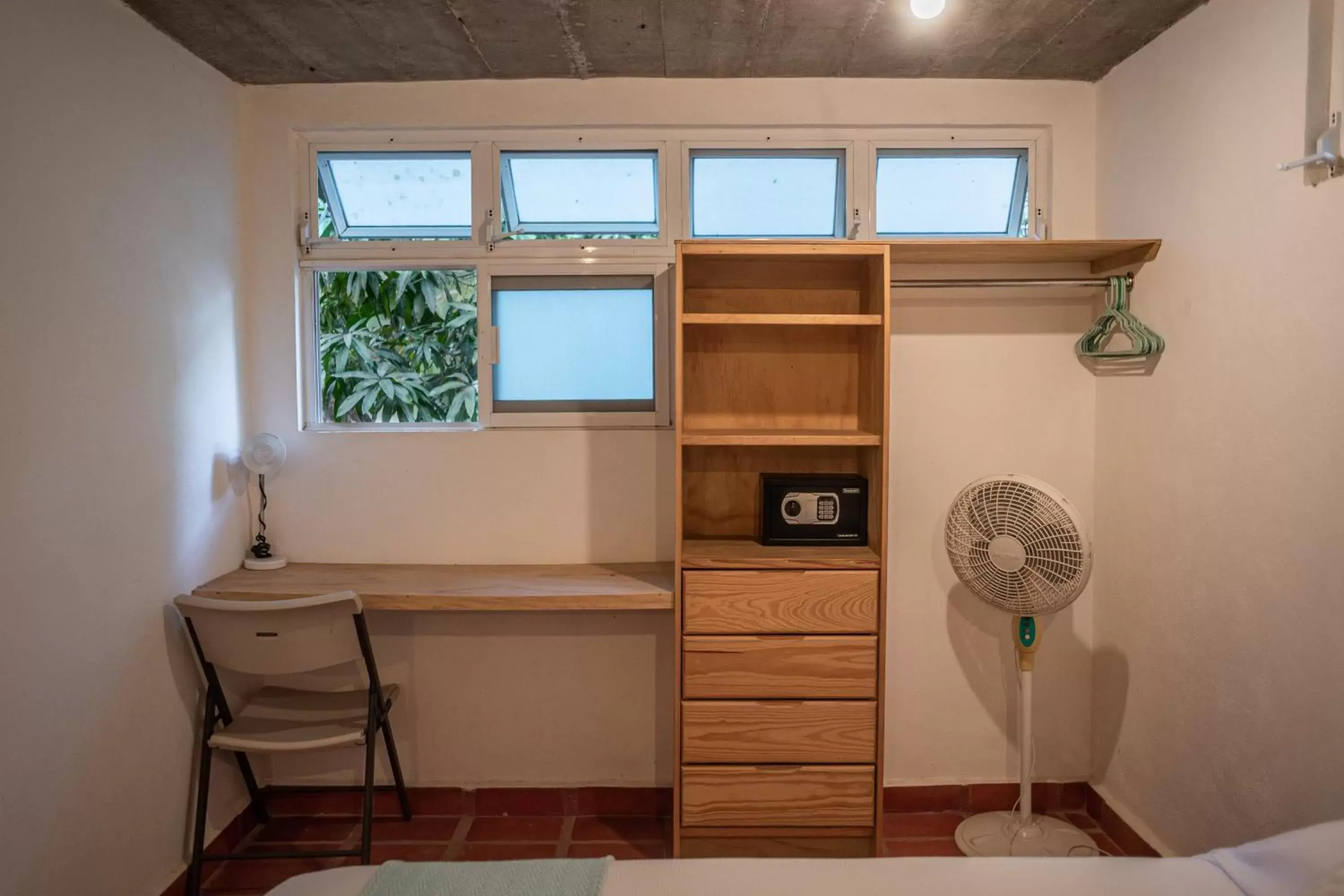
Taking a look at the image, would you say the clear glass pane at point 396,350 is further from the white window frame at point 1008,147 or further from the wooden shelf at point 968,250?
the white window frame at point 1008,147

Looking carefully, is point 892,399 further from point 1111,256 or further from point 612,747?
point 612,747

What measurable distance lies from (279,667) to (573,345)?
133 centimetres

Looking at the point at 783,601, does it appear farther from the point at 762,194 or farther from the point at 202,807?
the point at 202,807

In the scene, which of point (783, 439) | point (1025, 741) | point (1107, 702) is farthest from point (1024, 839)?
point (783, 439)

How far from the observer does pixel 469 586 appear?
2.58 metres

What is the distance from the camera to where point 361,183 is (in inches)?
117

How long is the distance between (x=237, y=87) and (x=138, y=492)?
1392mm

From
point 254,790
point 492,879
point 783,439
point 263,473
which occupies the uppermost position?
point 783,439

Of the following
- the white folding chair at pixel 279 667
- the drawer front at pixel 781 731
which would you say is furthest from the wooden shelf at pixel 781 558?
the white folding chair at pixel 279 667

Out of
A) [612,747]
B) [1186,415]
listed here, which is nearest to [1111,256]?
[1186,415]

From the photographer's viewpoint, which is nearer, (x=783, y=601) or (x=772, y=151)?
(x=783, y=601)

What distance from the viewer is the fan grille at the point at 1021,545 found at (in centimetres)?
230

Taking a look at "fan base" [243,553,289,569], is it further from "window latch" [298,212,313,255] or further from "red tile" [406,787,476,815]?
"window latch" [298,212,313,255]

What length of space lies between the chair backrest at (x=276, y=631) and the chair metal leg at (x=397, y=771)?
425 millimetres
